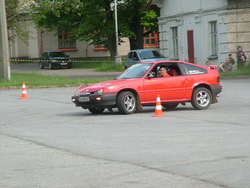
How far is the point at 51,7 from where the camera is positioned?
4641cm

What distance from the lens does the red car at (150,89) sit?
56.1 ft

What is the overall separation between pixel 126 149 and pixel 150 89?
657 cm

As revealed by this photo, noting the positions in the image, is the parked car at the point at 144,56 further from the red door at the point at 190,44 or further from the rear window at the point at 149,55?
the red door at the point at 190,44

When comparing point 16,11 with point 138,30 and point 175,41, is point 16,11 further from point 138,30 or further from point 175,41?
point 138,30

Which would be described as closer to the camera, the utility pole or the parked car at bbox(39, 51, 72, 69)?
the utility pole

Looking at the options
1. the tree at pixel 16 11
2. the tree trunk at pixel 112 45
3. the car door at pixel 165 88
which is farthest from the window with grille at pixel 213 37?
the car door at pixel 165 88

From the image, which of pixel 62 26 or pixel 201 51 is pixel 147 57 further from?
pixel 62 26

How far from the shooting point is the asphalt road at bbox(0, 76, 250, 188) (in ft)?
27.7

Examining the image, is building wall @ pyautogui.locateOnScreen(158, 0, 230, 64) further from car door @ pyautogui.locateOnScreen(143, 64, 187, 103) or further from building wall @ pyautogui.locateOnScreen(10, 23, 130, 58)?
building wall @ pyautogui.locateOnScreen(10, 23, 130, 58)

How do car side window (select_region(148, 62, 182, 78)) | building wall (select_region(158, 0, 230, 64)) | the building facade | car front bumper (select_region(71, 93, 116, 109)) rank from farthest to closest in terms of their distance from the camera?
building wall (select_region(158, 0, 230, 64))
the building facade
car side window (select_region(148, 62, 182, 78))
car front bumper (select_region(71, 93, 116, 109))

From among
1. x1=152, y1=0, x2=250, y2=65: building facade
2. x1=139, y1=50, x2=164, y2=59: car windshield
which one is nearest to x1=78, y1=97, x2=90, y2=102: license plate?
x1=152, y1=0, x2=250, y2=65: building facade

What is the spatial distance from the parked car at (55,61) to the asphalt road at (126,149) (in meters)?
38.7

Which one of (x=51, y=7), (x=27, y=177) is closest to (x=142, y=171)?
(x=27, y=177)

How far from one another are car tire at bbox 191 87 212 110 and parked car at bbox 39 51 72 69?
3952 cm
